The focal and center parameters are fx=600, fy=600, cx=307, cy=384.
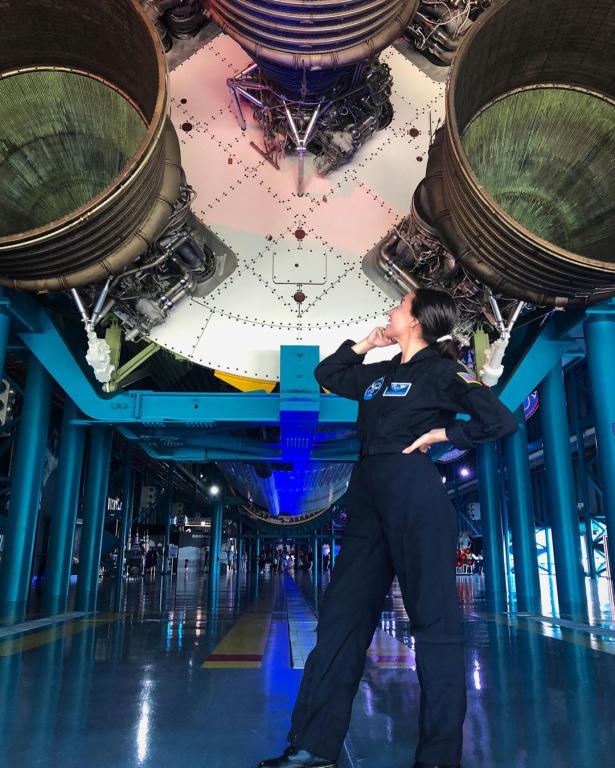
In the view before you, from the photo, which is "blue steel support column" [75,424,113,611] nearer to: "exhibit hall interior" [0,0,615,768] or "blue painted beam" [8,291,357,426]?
"exhibit hall interior" [0,0,615,768]

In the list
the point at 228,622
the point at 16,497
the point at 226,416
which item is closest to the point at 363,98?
the point at 226,416

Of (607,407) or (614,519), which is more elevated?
(607,407)

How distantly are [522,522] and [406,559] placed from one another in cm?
836

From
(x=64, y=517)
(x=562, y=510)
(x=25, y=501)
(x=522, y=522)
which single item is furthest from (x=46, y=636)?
(x=522, y=522)

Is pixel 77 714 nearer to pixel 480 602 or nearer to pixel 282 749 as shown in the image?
pixel 282 749

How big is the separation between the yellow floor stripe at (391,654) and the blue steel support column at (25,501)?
176 inches

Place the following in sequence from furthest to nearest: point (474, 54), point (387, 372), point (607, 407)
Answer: point (607, 407) < point (474, 54) < point (387, 372)

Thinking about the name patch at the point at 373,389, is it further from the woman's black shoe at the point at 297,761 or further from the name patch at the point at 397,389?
the woman's black shoe at the point at 297,761

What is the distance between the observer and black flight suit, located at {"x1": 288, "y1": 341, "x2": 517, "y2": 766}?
1.64m

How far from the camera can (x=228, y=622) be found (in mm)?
5438

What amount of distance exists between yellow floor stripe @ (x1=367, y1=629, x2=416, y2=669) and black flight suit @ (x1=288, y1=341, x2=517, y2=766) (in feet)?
5.58

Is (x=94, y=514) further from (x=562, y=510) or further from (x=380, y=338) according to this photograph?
(x=380, y=338)

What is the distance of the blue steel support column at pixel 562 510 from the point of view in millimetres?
7863

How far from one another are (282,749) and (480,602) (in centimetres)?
700
